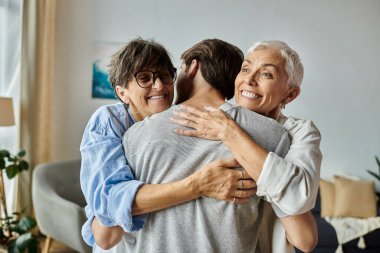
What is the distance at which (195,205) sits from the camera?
1.04m

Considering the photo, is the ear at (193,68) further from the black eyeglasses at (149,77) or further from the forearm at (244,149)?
the forearm at (244,149)

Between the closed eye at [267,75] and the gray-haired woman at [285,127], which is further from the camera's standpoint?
the closed eye at [267,75]

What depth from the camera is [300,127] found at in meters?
1.07

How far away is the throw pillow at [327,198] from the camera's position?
4273mm

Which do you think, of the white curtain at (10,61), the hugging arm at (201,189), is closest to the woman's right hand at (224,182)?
the hugging arm at (201,189)

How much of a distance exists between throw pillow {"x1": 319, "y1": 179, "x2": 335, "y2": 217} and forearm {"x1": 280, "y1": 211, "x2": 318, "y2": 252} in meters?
3.43

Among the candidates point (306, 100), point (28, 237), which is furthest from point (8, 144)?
point (306, 100)

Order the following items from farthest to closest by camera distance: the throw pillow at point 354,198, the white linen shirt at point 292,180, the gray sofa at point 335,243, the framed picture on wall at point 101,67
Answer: the framed picture on wall at point 101,67 < the throw pillow at point 354,198 < the gray sofa at point 335,243 < the white linen shirt at point 292,180

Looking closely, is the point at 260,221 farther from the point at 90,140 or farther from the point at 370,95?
the point at 370,95

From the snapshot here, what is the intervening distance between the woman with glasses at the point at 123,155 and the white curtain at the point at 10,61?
3.28 meters

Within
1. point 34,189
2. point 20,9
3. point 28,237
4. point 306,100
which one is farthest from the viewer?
point 306,100

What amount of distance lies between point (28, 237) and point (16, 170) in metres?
1.28

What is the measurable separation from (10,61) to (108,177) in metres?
3.58

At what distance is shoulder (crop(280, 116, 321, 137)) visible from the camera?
1.05m
